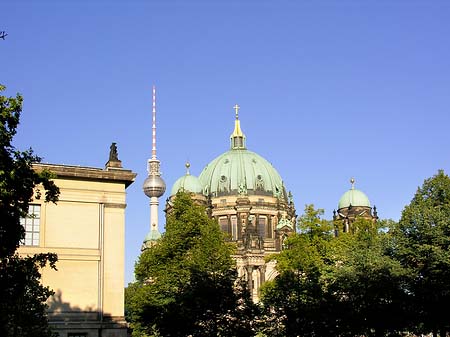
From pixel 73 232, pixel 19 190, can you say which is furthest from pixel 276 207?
pixel 19 190

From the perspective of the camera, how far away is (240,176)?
12300 centimetres

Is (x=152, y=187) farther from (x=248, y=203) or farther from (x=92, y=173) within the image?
(x=92, y=173)

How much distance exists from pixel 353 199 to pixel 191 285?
7889 cm

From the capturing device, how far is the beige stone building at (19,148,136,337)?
43.5m

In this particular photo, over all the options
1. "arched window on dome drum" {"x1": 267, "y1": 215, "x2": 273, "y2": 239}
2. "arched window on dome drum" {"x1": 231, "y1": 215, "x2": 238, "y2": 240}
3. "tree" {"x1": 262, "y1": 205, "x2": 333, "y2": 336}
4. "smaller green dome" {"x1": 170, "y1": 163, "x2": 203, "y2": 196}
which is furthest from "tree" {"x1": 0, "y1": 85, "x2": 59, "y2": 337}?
"smaller green dome" {"x1": 170, "y1": 163, "x2": 203, "y2": 196}

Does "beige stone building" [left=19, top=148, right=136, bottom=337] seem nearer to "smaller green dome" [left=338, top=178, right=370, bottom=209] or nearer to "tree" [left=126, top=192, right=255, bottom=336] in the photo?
"tree" [left=126, top=192, right=255, bottom=336]

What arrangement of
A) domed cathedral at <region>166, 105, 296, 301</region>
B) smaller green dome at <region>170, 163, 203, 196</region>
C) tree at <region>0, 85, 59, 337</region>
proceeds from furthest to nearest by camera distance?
smaller green dome at <region>170, 163, 203, 196</region> < domed cathedral at <region>166, 105, 296, 301</region> < tree at <region>0, 85, 59, 337</region>

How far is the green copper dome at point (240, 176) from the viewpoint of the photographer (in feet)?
400

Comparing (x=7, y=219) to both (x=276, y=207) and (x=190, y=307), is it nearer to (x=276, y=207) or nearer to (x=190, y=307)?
(x=190, y=307)

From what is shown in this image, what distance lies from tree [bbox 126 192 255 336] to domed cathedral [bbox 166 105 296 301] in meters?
55.9

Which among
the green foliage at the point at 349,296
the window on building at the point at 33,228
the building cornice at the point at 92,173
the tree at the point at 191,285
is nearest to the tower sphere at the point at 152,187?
the tree at the point at 191,285

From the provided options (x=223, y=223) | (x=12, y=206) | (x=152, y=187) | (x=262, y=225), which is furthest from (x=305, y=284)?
(x=152, y=187)

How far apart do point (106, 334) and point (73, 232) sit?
670 centimetres

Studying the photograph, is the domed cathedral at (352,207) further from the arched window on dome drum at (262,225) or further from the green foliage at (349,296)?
the green foliage at (349,296)
